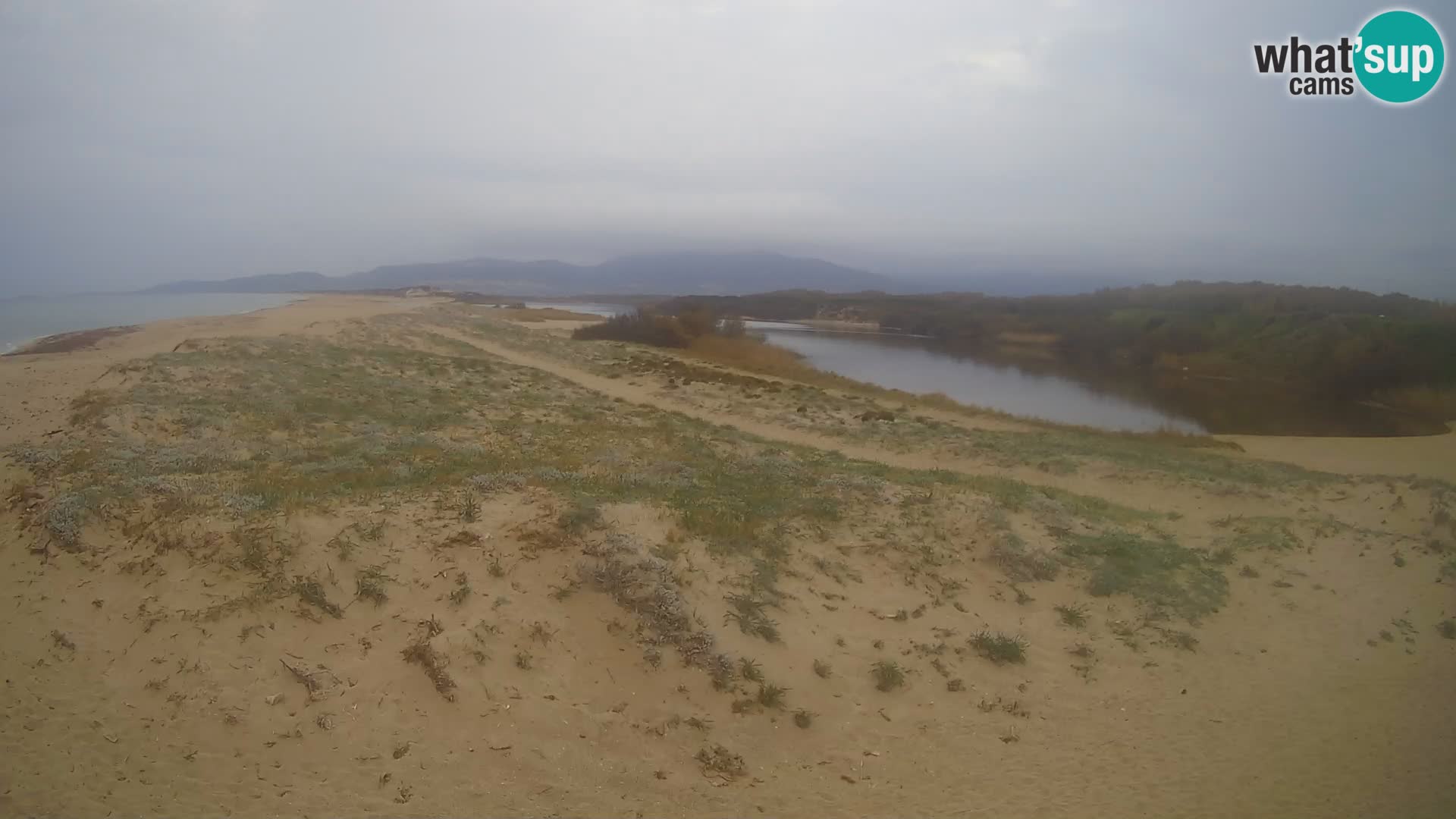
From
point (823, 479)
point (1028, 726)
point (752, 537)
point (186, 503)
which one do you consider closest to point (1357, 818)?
point (1028, 726)

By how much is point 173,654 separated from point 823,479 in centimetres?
756

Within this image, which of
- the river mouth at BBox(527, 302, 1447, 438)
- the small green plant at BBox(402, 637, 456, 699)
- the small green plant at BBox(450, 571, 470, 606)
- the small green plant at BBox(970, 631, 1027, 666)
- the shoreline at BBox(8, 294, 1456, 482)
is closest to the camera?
the small green plant at BBox(402, 637, 456, 699)

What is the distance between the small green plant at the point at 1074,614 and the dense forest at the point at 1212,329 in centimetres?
2598

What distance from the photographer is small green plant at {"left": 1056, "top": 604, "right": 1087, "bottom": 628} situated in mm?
6852

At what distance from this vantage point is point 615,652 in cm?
563

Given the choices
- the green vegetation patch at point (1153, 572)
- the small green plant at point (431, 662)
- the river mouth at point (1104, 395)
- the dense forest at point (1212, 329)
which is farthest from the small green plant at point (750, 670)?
the dense forest at point (1212, 329)

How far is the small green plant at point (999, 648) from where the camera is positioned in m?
6.17

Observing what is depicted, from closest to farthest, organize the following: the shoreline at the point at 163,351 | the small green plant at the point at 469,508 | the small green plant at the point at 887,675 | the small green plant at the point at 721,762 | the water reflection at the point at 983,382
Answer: the small green plant at the point at 721,762 → the small green plant at the point at 887,675 → the small green plant at the point at 469,508 → the shoreline at the point at 163,351 → the water reflection at the point at 983,382

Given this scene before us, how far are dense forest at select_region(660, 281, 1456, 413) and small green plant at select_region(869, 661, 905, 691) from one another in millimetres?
28488

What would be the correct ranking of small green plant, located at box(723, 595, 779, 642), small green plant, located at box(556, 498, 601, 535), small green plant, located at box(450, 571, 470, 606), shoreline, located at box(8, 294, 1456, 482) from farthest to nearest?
1. shoreline, located at box(8, 294, 1456, 482)
2. small green plant, located at box(556, 498, 601, 535)
3. small green plant, located at box(723, 595, 779, 642)
4. small green plant, located at box(450, 571, 470, 606)

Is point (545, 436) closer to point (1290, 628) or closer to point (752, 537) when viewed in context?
point (752, 537)

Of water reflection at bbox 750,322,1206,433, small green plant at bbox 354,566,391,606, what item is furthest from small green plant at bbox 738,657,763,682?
water reflection at bbox 750,322,1206,433

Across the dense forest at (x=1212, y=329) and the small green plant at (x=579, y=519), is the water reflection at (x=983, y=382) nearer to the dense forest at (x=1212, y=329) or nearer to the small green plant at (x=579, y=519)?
the dense forest at (x=1212, y=329)

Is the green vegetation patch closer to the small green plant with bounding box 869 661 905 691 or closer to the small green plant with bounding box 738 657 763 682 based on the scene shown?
the small green plant with bounding box 869 661 905 691
